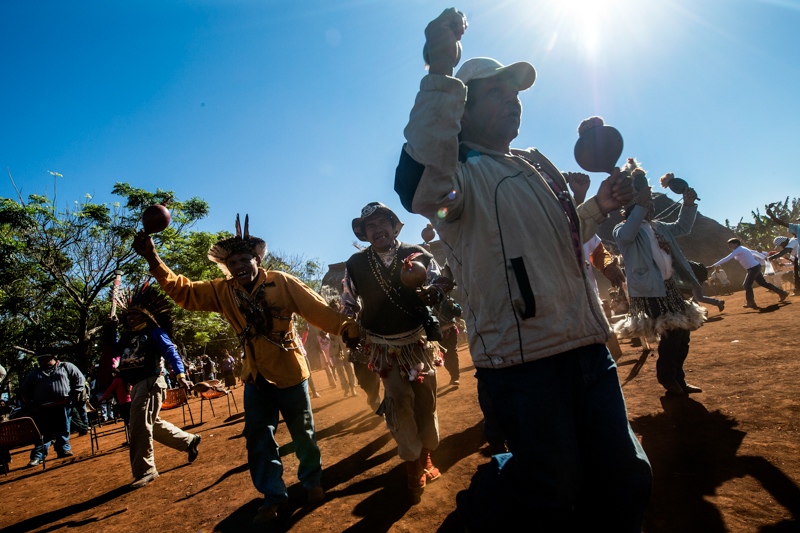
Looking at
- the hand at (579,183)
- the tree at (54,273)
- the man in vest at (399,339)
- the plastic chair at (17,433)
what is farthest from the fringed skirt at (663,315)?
the tree at (54,273)

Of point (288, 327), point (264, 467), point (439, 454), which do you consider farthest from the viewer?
point (439, 454)

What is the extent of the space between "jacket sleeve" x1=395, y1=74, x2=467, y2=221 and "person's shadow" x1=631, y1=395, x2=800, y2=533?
2.07m

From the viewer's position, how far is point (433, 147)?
4.65 feet

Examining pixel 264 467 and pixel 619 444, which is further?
pixel 264 467

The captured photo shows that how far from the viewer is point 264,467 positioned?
117 inches

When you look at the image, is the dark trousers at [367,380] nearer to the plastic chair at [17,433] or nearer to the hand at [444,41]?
the hand at [444,41]

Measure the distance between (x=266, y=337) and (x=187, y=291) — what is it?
2.66 ft

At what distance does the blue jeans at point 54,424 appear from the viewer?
24.7ft

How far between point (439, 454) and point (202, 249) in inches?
913

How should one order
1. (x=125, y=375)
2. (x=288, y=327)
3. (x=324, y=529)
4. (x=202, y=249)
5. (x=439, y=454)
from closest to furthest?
(x=324, y=529)
(x=288, y=327)
(x=439, y=454)
(x=125, y=375)
(x=202, y=249)

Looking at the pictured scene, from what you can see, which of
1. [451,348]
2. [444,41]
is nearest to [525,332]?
[444,41]

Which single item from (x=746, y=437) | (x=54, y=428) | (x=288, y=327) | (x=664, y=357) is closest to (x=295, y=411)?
(x=288, y=327)

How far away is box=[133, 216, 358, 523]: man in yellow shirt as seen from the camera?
3006 mm

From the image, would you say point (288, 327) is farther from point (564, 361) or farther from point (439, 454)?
point (564, 361)
